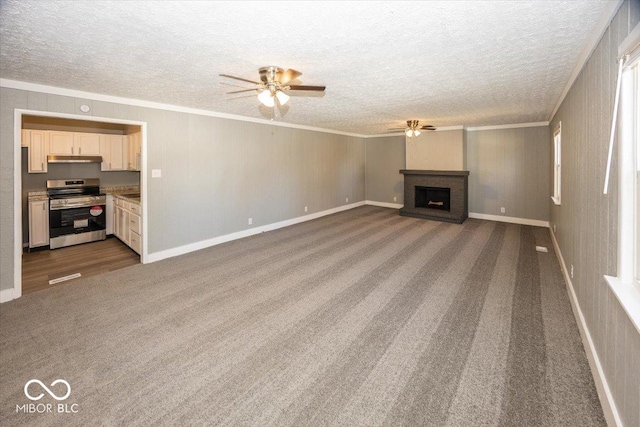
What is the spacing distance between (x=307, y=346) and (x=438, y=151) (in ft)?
22.3

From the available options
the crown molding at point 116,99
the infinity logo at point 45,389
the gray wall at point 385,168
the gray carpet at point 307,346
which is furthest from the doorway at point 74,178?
the gray wall at point 385,168

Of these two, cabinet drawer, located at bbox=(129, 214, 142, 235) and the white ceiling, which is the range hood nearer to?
cabinet drawer, located at bbox=(129, 214, 142, 235)

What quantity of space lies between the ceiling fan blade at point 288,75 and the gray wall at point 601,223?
227cm

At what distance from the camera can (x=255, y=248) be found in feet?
16.8

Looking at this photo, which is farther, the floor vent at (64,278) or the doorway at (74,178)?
the doorway at (74,178)

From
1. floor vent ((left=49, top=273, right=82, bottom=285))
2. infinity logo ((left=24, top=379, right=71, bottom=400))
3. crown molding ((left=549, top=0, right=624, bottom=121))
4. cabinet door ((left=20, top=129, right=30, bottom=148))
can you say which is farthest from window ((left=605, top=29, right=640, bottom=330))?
cabinet door ((left=20, top=129, right=30, bottom=148))

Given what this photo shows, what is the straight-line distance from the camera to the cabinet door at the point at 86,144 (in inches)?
212

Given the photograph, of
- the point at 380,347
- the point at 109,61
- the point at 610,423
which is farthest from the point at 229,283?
the point at 610,423

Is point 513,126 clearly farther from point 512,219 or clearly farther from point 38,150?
point 38,150

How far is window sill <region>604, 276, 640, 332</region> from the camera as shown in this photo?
130cm

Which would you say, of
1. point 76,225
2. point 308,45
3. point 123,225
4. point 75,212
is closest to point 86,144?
point 75,212

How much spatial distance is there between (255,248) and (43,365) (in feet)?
10.4

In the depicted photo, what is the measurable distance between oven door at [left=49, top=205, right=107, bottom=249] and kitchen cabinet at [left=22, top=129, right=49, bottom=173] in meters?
0.78

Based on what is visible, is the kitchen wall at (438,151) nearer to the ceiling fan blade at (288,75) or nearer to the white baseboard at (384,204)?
the white baseboard at (384,204)
